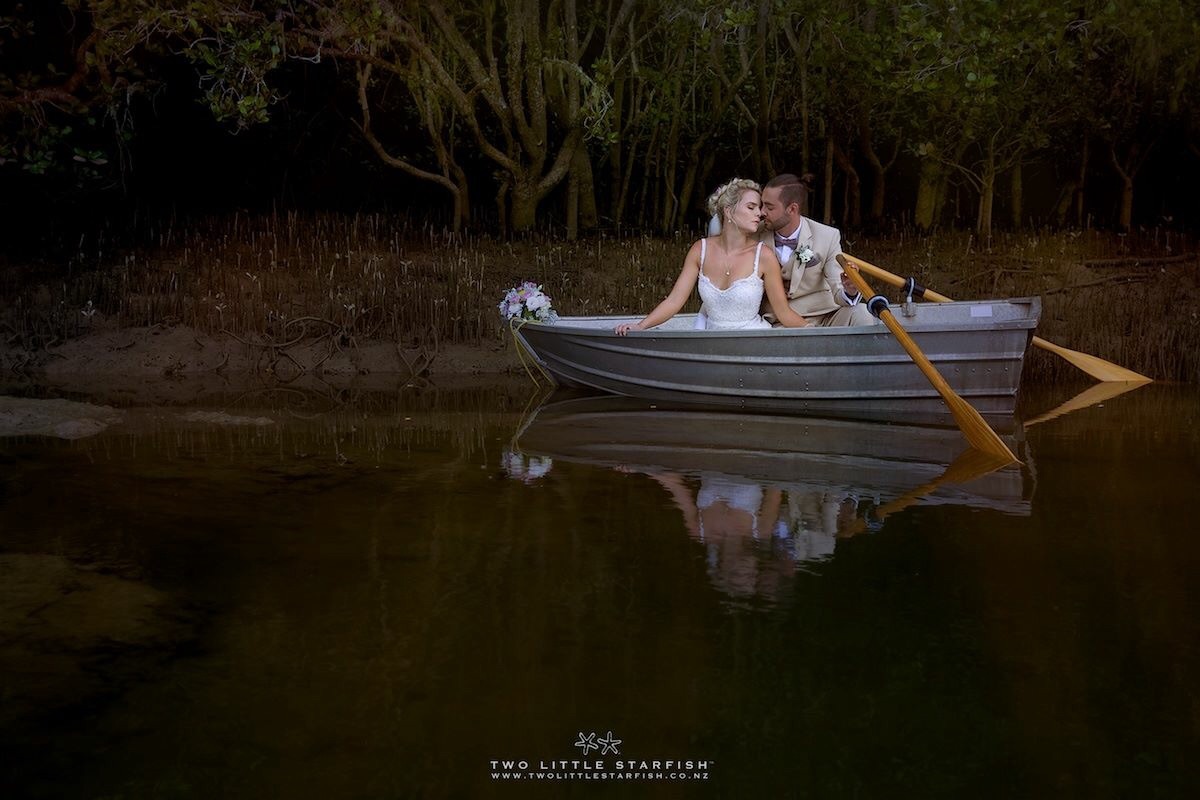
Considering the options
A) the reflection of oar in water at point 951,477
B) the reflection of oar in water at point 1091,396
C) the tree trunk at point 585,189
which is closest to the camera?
the reflection of oar in water at point 951,477

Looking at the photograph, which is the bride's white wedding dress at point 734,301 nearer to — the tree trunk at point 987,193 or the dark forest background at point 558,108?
the dark forest background at point 558,108

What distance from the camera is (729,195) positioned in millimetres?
9250

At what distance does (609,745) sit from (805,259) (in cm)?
635

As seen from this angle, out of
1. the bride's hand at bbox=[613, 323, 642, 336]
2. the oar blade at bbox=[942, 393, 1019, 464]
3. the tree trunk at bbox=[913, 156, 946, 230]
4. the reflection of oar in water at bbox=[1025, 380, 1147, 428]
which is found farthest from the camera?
the tree trunk at bbox=[913, 156, 946, 230]

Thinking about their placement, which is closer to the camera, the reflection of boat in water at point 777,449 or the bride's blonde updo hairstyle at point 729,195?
the reflection of boat in water at point 777,449

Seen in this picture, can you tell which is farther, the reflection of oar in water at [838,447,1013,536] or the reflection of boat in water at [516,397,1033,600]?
the reflection of oar in water at [838,447,1013,536]

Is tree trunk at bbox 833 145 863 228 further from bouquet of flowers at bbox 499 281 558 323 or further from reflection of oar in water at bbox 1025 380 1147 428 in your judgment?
bouquet of flowers at bbox 499 281 558 323

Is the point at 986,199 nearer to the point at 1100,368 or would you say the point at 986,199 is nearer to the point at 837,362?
the point at 1100,368

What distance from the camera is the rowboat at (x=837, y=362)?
357 inches

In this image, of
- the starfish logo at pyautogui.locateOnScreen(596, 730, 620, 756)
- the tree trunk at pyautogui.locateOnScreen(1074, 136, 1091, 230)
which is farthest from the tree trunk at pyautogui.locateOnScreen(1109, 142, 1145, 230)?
the starfish logo at pyautogui.locateOnScreen(596, 730, 620, 756)

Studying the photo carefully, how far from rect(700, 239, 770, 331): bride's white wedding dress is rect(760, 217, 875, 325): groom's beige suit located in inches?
10.0

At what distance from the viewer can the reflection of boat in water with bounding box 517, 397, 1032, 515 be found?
688 cm

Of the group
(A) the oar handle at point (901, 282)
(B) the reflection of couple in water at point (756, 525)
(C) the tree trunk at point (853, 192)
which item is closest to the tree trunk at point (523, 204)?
(C) the tree trunk at point (853, 192)

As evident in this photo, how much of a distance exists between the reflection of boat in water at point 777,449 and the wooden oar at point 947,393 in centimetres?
16
